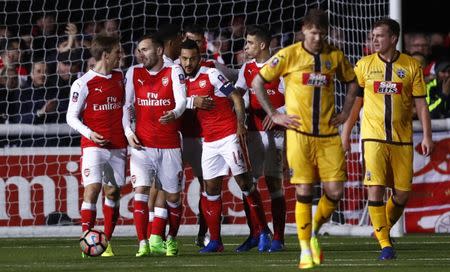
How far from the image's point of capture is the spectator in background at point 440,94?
15.1m

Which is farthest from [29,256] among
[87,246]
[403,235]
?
[403,235]

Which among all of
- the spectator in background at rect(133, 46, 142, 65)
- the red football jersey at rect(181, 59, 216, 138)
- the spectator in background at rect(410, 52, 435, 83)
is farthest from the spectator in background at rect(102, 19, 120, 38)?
the red football jersey at rect(181, 59, 216, 138)

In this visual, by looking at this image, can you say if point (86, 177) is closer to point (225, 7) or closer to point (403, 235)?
point (403, 235)

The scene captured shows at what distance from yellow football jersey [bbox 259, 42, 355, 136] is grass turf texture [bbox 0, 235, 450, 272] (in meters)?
1.03

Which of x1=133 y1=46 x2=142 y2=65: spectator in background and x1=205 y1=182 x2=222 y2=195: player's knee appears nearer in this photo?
x1=133 y1=46 x2=142 y2=65: spectator in background

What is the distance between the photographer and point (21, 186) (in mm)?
14500

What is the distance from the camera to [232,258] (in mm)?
11000

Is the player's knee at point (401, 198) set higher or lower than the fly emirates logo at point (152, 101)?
lower

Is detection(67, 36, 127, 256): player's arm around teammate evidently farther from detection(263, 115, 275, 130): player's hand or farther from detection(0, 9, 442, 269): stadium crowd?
detection(263, 115, 275, 130): player's hand

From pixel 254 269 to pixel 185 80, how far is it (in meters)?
2.39

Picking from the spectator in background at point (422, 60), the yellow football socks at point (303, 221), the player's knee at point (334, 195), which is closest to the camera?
the yellow football socks at point (303, 221)

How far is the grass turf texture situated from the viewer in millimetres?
9950

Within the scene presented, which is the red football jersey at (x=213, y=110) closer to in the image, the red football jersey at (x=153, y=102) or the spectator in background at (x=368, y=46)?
the red football jersey at (x=153, y=102)

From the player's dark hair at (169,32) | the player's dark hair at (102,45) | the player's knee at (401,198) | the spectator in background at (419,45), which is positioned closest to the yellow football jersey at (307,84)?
the player's knee at (401,198)
